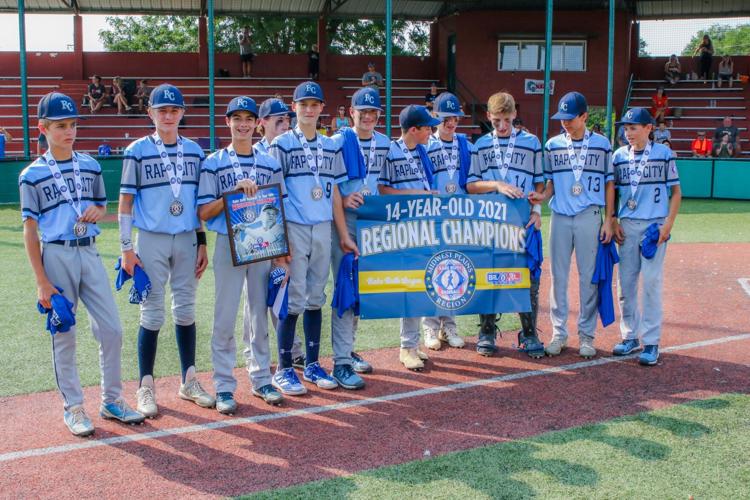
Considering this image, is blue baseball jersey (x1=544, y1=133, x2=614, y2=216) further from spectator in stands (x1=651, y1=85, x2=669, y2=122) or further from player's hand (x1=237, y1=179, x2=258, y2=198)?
spectator in stands (x1=651, y1=85, x2=669, y2=122)

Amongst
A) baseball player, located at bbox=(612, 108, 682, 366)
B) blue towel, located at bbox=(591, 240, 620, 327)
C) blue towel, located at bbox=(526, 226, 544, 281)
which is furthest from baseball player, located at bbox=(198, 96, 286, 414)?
baseball player, located at bbox=(612, 108, 682, 366)

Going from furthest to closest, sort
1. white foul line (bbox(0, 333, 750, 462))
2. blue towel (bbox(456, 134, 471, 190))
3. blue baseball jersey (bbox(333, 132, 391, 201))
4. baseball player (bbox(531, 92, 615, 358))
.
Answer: blue towel (bbox(456, 134, 471, 190)) < baseball player (bbox(531, 92, 615, 358)) < blue baseball jersey (bbox(333, 132, 391, 201)) < white foul line (bbox(0, 333, 750, 462))

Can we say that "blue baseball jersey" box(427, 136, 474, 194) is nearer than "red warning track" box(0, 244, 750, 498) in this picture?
No

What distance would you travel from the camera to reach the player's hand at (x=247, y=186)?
557 centimetres

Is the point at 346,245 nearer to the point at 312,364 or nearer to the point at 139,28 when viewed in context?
the point at 312,364

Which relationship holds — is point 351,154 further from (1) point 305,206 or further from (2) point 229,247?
(2) point 229,247

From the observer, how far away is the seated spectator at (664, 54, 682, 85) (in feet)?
100

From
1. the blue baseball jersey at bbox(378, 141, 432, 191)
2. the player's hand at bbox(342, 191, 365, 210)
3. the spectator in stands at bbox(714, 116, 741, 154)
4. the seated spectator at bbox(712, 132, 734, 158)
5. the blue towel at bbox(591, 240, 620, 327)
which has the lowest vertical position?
the blue towel at bbox(591, 240, 620, 327)

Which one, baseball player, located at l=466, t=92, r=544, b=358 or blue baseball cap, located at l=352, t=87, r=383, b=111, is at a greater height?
blue baseball cap, located at l=352, t=87, r=383, b=111

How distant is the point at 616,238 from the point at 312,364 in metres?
3.10

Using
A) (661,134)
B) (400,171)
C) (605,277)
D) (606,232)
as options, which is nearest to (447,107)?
(400,171)

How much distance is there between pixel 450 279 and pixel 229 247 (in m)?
2.05

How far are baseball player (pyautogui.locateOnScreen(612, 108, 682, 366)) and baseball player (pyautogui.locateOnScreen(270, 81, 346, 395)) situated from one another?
2.77 m

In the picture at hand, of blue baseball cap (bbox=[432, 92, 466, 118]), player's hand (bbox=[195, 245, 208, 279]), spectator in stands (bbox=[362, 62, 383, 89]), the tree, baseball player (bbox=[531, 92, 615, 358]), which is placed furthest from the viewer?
the tree
